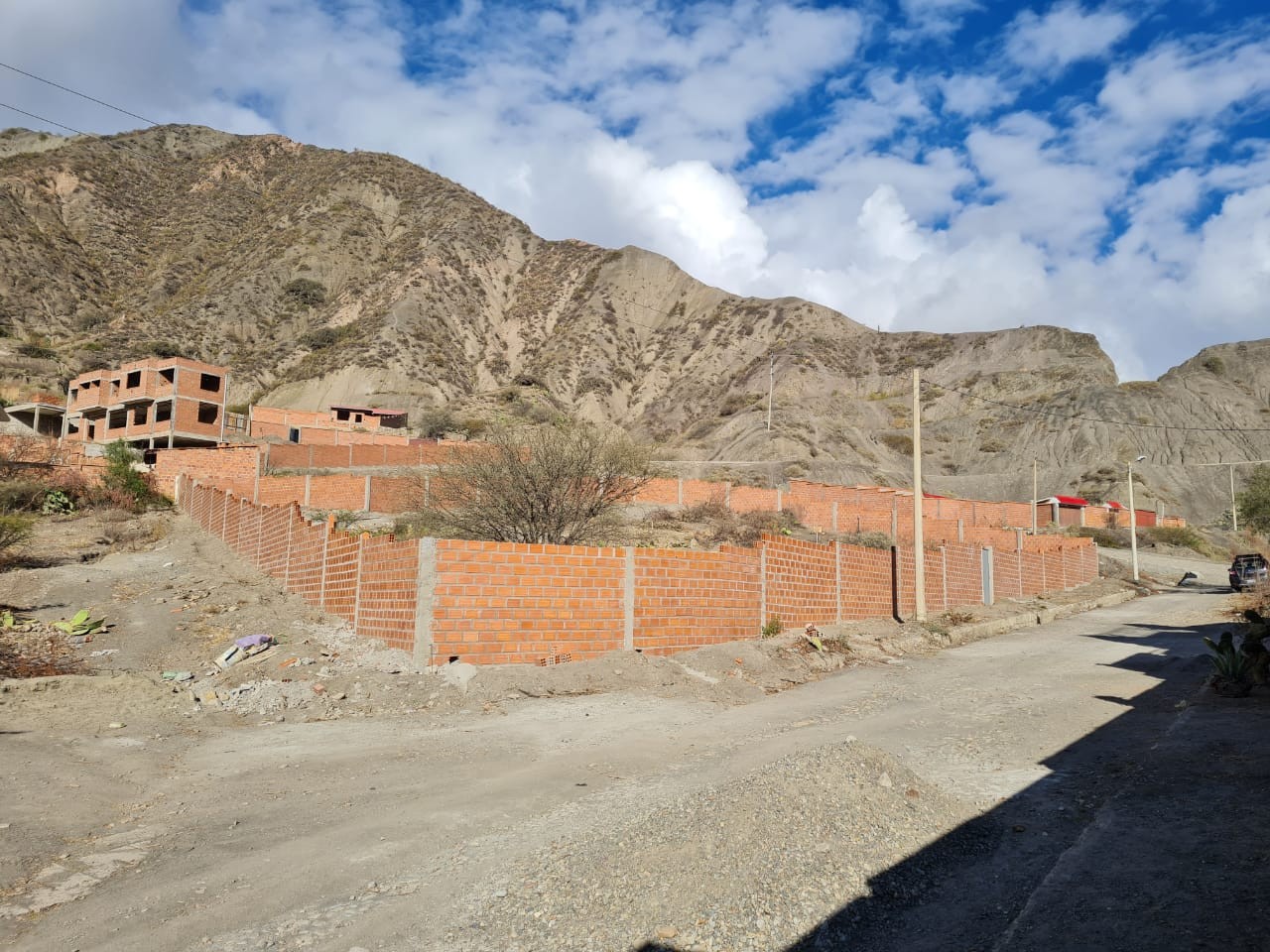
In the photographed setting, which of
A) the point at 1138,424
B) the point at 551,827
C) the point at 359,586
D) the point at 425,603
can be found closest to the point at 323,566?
the point at 359,586

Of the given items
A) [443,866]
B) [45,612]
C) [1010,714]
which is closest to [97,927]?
[443,866]

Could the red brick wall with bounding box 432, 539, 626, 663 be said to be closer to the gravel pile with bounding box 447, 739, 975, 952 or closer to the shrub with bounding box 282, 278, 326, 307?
the gravel pile with bounding box 447, 739, 975, 952

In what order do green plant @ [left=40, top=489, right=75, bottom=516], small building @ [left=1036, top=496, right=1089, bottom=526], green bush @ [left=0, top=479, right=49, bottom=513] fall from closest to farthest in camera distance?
green bush @ [left=0, top=479, right=49, bottom=513] < green plant @ [left=40, top=489, right=75, bottom=516] < small building @ [left=1036, top=496, right=1089, bottom=526]

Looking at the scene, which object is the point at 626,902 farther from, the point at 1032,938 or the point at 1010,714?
the point at 1010,714

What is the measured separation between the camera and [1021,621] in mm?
21859

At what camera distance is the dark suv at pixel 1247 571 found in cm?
3054

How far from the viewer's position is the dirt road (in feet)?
13.9

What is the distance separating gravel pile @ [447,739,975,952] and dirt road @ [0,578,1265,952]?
0.6 inches

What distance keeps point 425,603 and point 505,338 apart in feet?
313

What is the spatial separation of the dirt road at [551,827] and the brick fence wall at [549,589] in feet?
4.58

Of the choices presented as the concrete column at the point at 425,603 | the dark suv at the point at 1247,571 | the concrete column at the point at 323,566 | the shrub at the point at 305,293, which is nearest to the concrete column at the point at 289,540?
the concrete column at the point at 323,566

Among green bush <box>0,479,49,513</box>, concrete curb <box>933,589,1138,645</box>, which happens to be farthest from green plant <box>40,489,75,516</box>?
concrete curb <box>933,589,1138,645</box>

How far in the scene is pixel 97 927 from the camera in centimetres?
420

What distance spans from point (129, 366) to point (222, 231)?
67.8 metres
